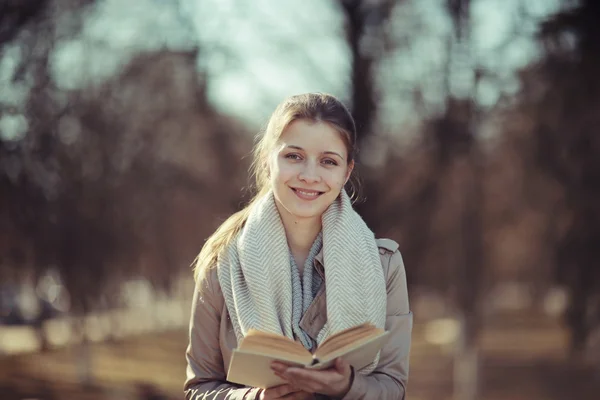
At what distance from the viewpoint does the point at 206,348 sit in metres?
2.59

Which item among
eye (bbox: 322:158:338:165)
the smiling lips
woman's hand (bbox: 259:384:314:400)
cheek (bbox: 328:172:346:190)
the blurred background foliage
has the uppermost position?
the blurred background foliage

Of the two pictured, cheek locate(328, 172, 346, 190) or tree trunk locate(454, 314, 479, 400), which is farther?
tree trunk locate(454, 314, 479, 400)

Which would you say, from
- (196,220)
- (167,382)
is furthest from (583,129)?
(167,382)

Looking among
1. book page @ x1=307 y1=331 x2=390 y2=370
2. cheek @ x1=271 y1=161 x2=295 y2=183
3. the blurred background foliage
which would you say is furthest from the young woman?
the blurred background foliage

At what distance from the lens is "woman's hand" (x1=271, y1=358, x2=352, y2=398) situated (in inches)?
87.8

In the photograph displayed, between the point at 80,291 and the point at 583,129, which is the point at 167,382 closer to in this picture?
the point at 80,291

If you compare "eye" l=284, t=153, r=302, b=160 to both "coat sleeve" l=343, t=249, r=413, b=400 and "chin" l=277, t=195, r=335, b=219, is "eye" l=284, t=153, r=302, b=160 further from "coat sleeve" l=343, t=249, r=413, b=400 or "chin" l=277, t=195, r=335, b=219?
"coat sleeve" l=343, t=249, r=413, b=400

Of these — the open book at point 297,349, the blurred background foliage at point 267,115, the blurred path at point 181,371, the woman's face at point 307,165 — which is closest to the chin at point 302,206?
the woman's face at point 307,165

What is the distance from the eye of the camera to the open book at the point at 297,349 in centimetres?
Answer: 218

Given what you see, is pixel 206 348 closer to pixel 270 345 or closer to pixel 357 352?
pixel 270 345

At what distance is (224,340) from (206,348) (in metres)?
0.08

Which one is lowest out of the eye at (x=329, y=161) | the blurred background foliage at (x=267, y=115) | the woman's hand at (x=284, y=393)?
the woman's hand at (x=284, y=393)

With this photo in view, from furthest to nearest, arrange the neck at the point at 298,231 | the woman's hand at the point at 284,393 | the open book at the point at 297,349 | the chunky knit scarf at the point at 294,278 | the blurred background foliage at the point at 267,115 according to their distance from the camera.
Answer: the blurred background foliage at the point at 267,115 → the neck at the point at 298,231 → the chunky knit scarf at the point at 294,278 → the woman's hand at the point at 284,393 → the open book at the point at 297,349

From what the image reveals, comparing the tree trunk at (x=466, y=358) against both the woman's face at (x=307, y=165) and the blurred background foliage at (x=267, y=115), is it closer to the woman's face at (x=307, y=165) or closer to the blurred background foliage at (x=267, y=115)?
the blurred background foliage at (x=267, y=115)
